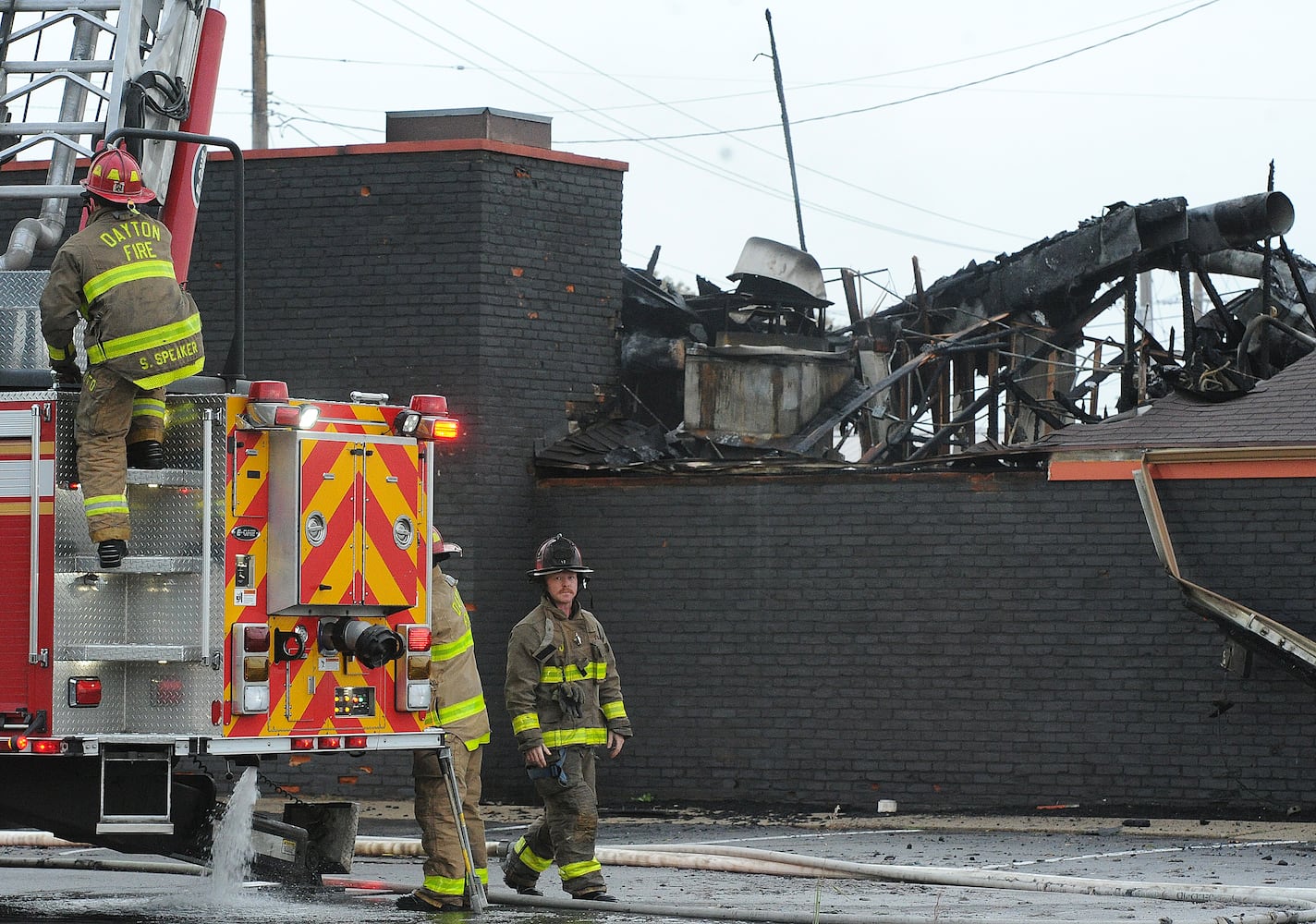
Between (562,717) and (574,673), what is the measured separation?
230 millimetres

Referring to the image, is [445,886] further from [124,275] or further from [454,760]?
[124,275]

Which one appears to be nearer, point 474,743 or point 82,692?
point 82,692

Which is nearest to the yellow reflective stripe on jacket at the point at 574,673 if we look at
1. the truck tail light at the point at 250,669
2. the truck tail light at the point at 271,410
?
the truck tail light at the point at 250,669

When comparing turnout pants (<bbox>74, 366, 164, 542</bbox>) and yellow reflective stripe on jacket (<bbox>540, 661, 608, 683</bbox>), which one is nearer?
turnout pants (<bbox>74, 366, 164, 542</bbox>)

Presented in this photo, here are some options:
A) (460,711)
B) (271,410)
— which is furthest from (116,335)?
(460,711)

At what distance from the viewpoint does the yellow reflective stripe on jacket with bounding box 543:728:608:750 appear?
916 cm

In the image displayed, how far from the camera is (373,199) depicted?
46.1 ft

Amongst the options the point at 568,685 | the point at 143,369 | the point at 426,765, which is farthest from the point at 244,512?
the point at 568,685

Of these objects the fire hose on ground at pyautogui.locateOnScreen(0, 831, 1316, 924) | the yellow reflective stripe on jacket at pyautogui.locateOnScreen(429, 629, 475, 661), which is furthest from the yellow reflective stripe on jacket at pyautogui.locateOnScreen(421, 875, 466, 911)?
the yellow reflective stripe on jacket at pyautogui.locateOnScreen(429, 629, 475, 661)

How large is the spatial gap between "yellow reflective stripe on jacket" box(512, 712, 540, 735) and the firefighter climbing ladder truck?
32.8 inches

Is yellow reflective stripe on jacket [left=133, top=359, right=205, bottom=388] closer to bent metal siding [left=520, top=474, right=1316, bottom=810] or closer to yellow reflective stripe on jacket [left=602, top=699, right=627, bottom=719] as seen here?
yellow reflective stripe on jacket [left=602, top=699, right=627, bottom=719]

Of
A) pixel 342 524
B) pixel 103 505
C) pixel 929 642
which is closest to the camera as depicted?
pixel 103 505

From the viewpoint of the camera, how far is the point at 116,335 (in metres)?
7.45

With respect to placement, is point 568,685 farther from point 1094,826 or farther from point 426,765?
point 1094,826
